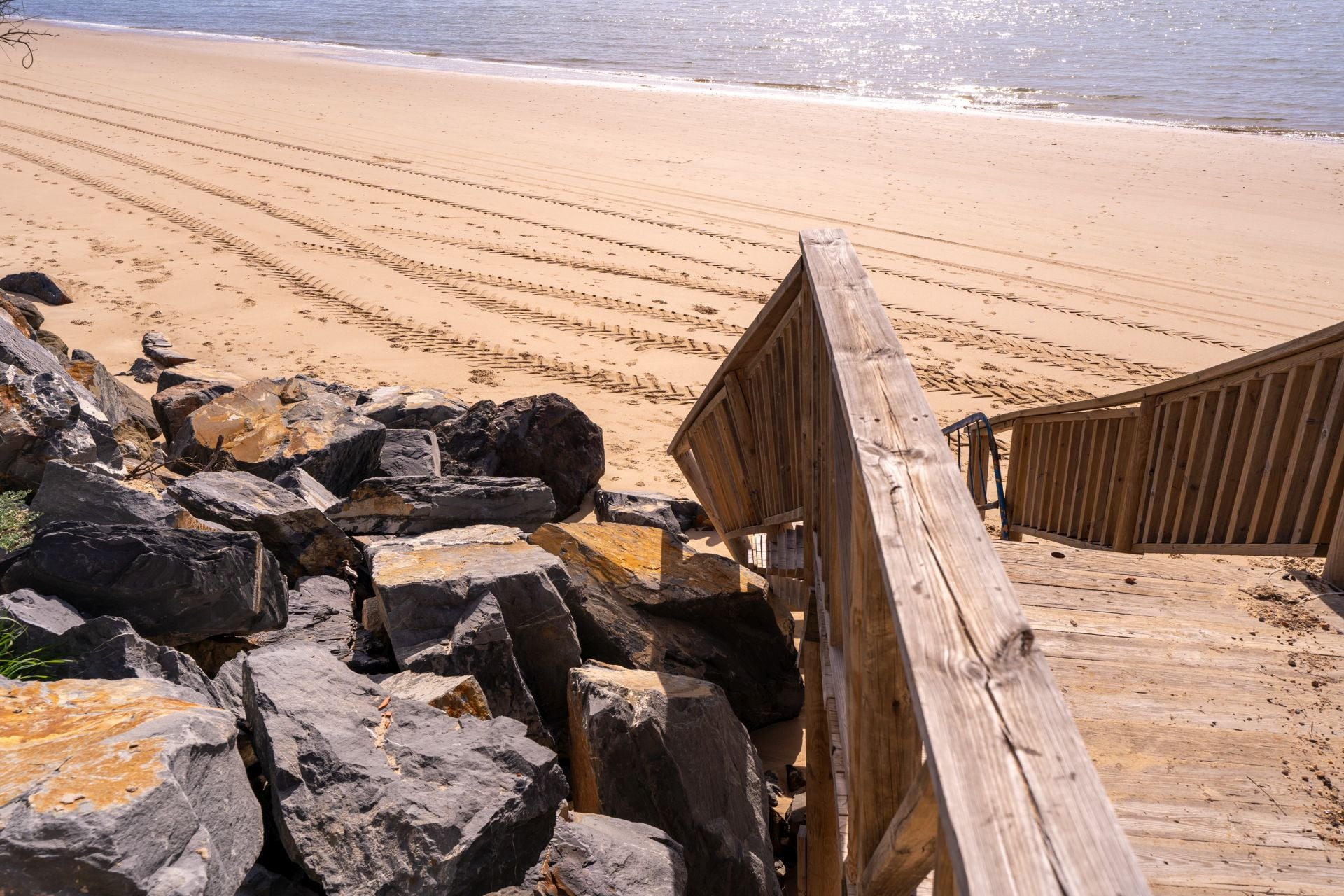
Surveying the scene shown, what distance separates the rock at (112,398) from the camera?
5668mm

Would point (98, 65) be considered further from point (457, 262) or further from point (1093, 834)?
point (1093, 834)

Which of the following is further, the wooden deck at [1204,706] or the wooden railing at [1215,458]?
the wooden railing at [1215,458]

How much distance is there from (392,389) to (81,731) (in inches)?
208

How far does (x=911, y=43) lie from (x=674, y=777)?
36.6m

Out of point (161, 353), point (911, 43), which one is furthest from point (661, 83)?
point (161, 353)

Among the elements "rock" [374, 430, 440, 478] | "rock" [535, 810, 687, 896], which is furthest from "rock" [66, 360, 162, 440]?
"rock" [535, 810, 687, 896]

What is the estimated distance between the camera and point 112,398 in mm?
5949

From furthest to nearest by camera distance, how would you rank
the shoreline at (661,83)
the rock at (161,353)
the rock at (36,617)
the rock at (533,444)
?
the shoreline at (661,83) < the rock at (161,353) < the rock at (533,444) < the rock at (36,617)

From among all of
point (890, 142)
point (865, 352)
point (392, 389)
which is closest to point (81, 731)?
point (865, 352)

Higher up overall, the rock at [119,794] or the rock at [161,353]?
the rock at [119,794]

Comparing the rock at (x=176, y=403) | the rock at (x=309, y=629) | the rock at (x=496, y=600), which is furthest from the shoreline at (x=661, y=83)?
the rock at (x=309, y=629)

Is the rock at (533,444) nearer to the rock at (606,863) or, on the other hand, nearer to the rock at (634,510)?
the rock at (634,510)

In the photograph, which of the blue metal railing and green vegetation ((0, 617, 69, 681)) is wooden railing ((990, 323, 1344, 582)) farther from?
green vegetation ((0, 617, 69, 681))

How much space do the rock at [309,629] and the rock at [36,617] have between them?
0.45m
